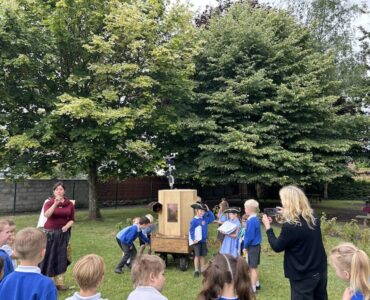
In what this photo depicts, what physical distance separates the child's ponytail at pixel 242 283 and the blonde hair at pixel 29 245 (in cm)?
165

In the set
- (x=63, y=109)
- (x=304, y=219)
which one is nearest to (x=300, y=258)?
(x=304, y=219)

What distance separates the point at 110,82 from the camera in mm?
15422

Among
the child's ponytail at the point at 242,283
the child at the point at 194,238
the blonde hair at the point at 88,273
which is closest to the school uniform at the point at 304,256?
the child's ponytail at the point at 242,283

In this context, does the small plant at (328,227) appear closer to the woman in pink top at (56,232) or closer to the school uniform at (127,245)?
the school uniform at (127,245)

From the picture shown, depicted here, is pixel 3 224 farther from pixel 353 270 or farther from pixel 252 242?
pixel 252 242

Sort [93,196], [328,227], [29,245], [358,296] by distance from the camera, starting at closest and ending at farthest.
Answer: [358,296] → [29,245] → [328,227] → [93,196]

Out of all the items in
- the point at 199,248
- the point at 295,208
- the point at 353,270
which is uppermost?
the point at 295,208

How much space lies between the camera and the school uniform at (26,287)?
2943 millimetres

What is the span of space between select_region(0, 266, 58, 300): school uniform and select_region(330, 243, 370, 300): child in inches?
93.9

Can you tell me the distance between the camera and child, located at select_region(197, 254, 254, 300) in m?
2.99

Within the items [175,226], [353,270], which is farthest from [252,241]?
[353,270]

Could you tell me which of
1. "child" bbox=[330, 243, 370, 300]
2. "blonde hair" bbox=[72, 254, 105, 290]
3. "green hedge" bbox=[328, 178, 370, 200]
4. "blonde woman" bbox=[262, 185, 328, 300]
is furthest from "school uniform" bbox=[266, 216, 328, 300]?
"green hedge" bbox=[328, 178, 370, 200]

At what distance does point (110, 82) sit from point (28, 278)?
13.1m

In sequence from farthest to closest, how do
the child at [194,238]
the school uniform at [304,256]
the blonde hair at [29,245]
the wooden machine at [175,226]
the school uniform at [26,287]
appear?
the wooden machine at [175,226] → the child at [194,238] → the school uniform at [304,256] → the blonde hair at [29,245] → the school uniform at [26,287]
